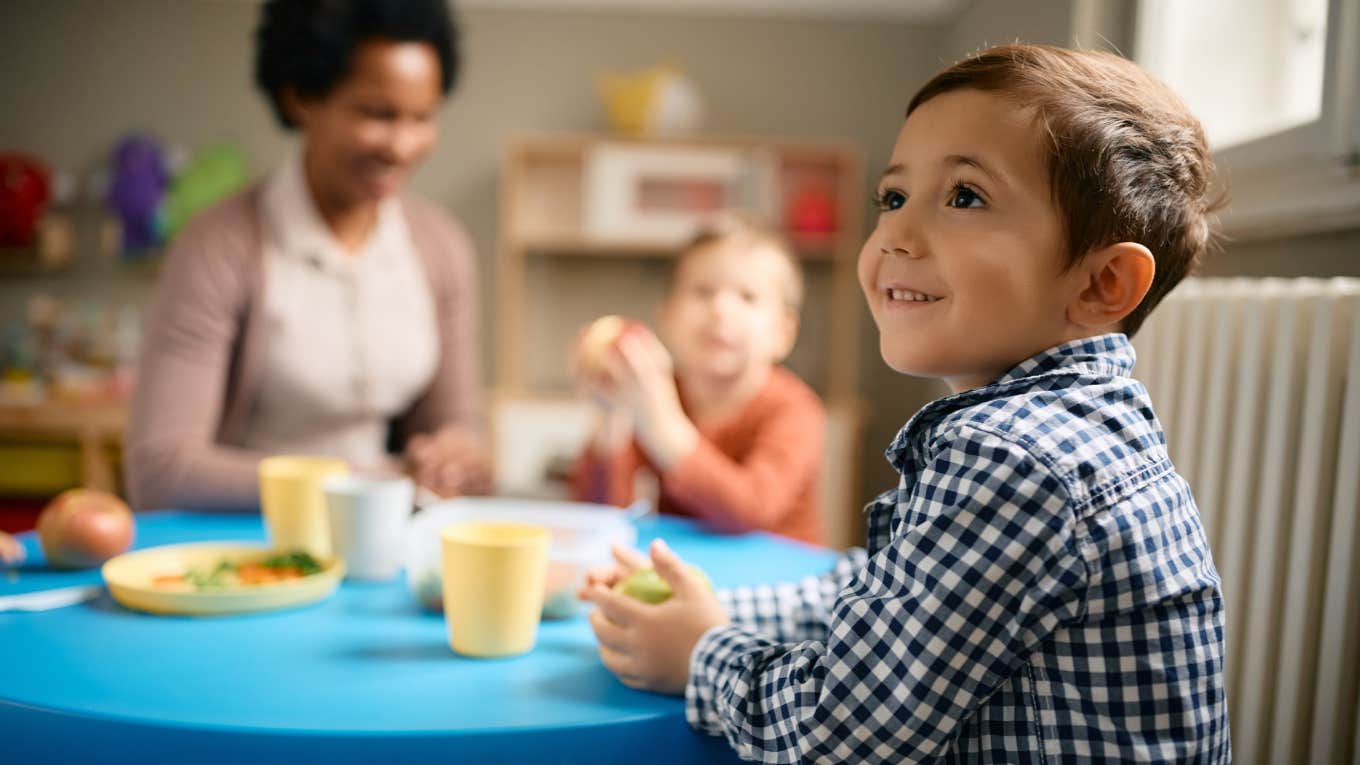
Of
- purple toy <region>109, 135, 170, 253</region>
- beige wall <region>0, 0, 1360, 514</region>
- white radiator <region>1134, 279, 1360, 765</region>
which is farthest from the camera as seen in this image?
beige wall <region>0, 0, 1360, 514</region>

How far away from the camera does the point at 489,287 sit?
4.44 m

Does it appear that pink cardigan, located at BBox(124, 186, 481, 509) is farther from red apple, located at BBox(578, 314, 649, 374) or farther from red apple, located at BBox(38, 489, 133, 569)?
red apple, located at BBox(578, 314, 649, 374)

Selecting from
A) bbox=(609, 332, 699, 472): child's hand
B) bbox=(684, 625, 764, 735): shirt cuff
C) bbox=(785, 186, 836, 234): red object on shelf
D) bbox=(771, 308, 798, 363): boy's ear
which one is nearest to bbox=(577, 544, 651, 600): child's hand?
bbox=(684, 625, 764, 735): shirt cuff

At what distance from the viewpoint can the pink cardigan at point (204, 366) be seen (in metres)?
1.41

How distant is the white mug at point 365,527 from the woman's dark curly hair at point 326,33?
914 mm

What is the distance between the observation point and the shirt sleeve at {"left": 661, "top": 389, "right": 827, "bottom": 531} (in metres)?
1.33

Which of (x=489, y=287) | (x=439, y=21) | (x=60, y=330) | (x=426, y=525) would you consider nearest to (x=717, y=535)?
(x=426, y=525)

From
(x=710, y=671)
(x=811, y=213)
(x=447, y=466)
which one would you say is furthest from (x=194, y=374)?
(x=811, y=213)

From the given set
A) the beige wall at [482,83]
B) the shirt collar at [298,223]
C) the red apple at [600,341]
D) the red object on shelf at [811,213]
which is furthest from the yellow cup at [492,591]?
the beige wall at [482,83]

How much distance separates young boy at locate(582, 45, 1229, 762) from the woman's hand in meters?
0.73

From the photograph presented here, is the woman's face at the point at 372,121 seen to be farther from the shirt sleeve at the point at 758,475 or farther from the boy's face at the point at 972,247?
the boy's face at the point at 972,247

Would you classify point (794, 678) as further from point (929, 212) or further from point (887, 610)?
Result: point (929, 212)

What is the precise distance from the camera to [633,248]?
4.00m

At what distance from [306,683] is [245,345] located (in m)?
1.07
